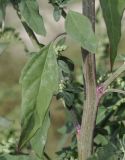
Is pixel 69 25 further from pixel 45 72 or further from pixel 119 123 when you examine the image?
pixel 119 123

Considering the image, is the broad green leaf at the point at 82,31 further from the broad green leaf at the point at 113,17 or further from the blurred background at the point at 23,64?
the blurred background at the point at 23,64

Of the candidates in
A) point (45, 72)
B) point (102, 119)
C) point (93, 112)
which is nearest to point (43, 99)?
point (45, 72)

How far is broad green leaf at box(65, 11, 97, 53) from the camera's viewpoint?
85 centimetres

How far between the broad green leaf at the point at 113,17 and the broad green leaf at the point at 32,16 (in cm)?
15

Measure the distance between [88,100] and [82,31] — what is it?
0.57 ft

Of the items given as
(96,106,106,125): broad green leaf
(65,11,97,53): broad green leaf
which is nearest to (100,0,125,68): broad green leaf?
(65,11,97,53): broad green leaf

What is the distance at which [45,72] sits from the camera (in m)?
0.90

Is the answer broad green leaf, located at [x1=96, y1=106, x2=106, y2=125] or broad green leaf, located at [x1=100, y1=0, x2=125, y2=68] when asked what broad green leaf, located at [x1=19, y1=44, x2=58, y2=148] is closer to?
broad green leaf, located at [x1=100, y1=0, x2=125, y2=68]

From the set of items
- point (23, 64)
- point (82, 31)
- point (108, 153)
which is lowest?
point (108, 153)

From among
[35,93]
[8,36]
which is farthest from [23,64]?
[35,93]

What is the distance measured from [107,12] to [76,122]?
1.08ft

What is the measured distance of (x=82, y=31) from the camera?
0.86 m

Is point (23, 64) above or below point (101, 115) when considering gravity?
above

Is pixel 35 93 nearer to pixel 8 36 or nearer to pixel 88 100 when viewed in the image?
pixel 88 100
